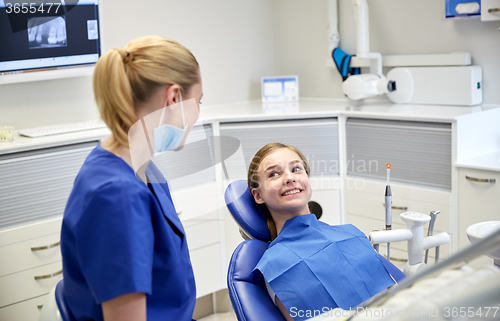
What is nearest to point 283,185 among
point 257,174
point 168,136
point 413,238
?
point 257,174

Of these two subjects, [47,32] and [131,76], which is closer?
[131,76]

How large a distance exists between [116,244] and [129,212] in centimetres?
6

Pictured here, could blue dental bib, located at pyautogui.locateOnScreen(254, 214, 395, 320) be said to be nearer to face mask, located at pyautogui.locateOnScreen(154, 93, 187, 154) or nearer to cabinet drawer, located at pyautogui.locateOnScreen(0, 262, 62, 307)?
face mask, located at pyautogui.locateOnScreen(154, 93, 187, 154)

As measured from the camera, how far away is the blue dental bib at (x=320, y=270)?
146 cm

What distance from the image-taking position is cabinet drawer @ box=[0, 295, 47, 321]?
84.7 inches

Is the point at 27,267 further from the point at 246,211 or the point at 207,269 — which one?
the point at 246,211

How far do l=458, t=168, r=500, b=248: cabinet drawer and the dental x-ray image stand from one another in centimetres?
206

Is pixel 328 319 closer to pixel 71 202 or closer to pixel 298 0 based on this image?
pixel 71 202

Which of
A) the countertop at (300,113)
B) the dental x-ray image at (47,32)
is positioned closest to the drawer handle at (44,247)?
the countertop at (300,113)

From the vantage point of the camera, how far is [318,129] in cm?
270

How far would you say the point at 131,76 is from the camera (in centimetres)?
100

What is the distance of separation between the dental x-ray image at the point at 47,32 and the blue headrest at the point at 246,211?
1365mm

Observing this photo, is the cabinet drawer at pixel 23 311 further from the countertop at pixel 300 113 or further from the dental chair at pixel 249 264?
the dental chair at pixel 249 264

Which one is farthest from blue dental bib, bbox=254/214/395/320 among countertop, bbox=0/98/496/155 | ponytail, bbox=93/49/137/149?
countertop, bbox=0/98/496/155
